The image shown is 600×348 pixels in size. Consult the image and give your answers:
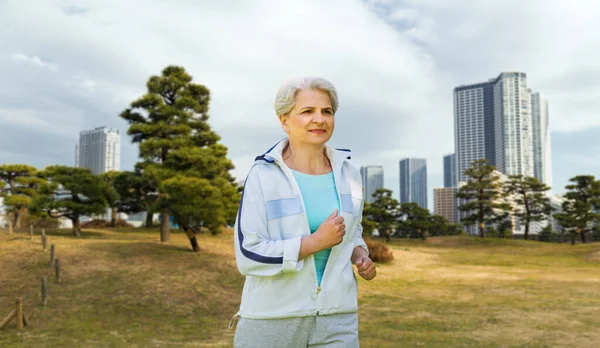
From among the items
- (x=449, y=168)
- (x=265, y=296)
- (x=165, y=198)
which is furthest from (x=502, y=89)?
(x=265, y=296)

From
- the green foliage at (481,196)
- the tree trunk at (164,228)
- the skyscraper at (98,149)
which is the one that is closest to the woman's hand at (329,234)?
the tree trunk at (164,228)

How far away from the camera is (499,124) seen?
219ft

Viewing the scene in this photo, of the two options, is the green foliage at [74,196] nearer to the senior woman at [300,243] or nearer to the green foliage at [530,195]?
the senior woman at [300,243]

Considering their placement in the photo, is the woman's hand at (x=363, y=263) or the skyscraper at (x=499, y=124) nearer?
the woman's hand at (x=363, y=263)

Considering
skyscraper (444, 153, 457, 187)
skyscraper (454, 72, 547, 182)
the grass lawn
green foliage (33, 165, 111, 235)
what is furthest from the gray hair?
skyscraper (444, 153, 457, 187)

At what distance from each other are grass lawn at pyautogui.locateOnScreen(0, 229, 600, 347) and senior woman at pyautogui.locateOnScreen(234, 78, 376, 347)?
489 cm

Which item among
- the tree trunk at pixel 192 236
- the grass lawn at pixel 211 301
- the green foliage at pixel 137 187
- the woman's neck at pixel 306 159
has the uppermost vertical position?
the green foliage at pixel 137 187

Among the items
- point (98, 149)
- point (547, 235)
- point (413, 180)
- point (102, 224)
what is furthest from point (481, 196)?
point (413, 180)

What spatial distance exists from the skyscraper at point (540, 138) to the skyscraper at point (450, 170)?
3130 centimetres

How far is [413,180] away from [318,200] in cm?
10942

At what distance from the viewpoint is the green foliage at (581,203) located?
26.2 metres

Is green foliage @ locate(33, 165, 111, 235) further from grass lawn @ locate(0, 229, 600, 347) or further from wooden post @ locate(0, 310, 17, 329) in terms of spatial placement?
wooden post @ locate(0, 310, 17, 329)

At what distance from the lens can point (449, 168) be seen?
10562 centimetres

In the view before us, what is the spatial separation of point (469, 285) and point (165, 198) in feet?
28.1
